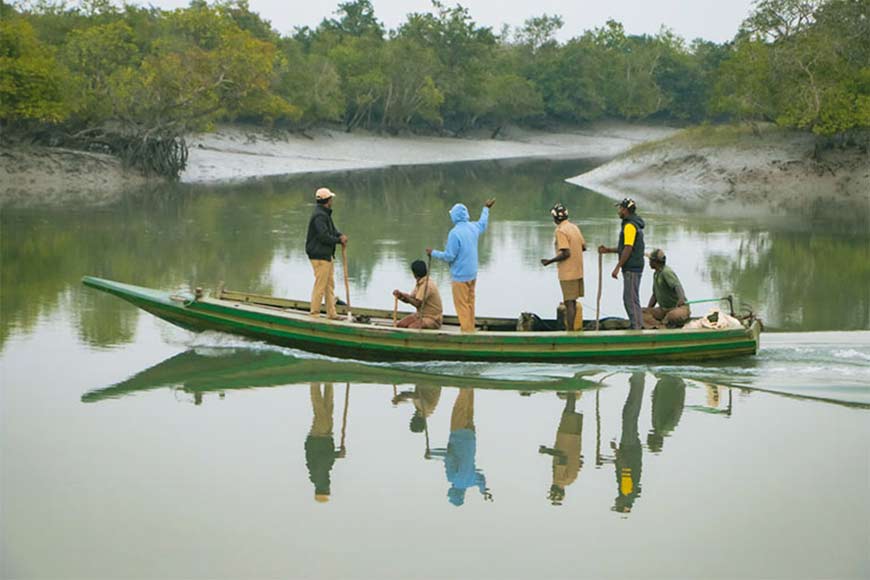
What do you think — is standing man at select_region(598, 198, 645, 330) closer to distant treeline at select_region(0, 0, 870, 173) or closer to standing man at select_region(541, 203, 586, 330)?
standing man at select_region(541, 203, 586, 330)

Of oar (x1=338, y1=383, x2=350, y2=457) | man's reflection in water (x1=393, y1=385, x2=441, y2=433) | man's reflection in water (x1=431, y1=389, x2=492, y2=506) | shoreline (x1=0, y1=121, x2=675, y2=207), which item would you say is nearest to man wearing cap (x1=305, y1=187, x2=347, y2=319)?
oar (x1=338, y1=383, x2=350, y2=457)

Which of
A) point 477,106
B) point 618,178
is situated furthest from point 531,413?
point 477,106

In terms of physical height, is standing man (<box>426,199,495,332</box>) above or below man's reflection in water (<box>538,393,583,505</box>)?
above

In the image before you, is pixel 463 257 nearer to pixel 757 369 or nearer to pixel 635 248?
pixel 635 248

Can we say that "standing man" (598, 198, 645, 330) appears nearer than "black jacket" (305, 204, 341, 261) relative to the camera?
Yes

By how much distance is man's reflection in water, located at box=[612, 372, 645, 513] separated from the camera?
938 cm

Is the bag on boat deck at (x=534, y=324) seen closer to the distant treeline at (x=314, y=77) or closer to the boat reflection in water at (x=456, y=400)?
the boat reflection in water at (x=456, y=400)

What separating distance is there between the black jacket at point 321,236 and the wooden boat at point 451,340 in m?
0.81

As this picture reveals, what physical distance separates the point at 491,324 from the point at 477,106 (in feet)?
194

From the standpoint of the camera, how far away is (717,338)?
13297mm

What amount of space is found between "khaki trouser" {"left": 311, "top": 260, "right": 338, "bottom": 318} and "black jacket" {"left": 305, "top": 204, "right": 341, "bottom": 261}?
89 mm

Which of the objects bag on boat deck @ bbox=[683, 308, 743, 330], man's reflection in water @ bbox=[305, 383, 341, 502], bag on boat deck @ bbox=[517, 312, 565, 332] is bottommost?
man's reflection in water @ bbox=[305, 383, 341, 502]

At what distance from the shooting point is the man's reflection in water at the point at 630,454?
30.8ft

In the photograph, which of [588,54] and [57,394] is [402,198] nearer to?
[57,394]
